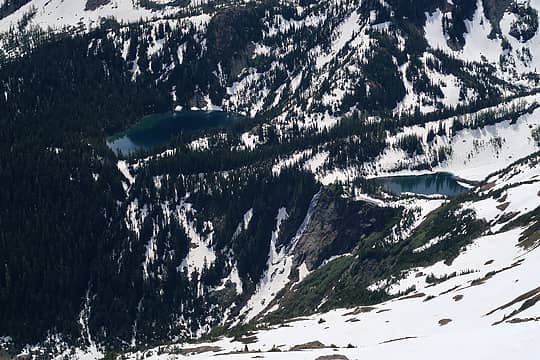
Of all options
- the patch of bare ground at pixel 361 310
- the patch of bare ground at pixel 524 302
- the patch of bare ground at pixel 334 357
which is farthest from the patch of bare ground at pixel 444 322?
the patch of bare ground at pixel 334 357

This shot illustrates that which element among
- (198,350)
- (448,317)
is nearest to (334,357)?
(448,317)

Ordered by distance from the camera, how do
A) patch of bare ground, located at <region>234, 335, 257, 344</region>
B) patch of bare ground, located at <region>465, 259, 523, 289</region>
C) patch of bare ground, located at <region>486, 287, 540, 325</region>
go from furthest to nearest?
1. patch of bare ground, located at <region>234, 335, 257, 344</region>
2. patch of bare ground, located at <region>465, 259, 523, 289</region>
3. patch of bare ground, located at <region>486, 287, 540, 325</region>

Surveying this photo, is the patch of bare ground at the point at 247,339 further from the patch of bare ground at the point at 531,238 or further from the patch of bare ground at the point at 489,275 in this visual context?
the patch of bare ground at the point at 531,238

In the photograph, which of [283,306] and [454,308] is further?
[283,306]

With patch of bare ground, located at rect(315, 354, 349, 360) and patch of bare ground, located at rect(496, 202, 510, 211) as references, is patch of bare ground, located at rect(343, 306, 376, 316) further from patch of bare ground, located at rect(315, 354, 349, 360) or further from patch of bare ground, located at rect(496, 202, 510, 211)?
patch of bare ground, located at rect(496, 202, 510, 211)

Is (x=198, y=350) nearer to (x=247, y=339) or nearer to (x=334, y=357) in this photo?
(x=247, y=339)

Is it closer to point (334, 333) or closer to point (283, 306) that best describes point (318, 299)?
point (283, 306)

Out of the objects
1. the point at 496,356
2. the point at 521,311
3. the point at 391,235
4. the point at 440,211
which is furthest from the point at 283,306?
the point at 496,356

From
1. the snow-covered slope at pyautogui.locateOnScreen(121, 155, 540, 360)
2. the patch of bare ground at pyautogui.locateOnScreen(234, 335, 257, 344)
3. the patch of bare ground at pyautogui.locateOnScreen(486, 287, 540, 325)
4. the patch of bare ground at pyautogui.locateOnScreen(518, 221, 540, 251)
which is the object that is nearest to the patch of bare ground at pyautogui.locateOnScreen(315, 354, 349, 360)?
the snow-covered slope at pyautogui.locateOnScreen(121, 155, 540, 360)
